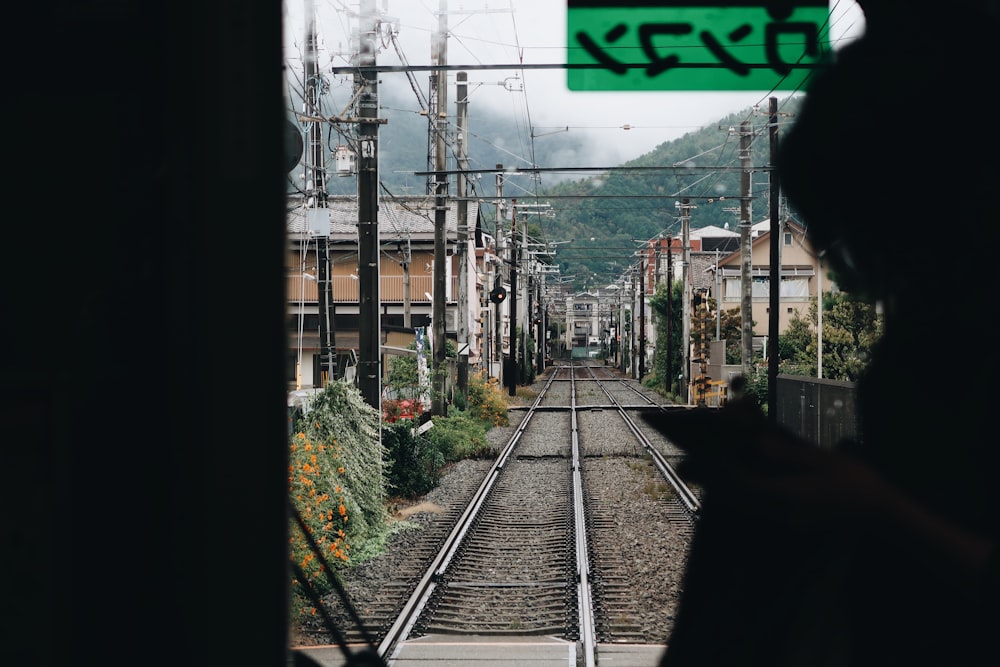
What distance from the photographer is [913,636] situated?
110 centimetres

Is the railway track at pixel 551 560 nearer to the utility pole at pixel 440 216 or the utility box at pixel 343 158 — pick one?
the utility pole at pixel 440 216

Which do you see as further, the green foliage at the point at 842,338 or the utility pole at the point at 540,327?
the utility pole at the point at 540,327

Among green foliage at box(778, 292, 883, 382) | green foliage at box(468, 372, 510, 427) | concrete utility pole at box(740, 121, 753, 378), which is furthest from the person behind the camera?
green foliage at box(468, 372, 510, 427)

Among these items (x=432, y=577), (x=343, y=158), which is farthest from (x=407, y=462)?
(x=343, y=158)

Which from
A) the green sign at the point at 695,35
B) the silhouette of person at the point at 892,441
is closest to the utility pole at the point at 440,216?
the green sign at the point at 695,35

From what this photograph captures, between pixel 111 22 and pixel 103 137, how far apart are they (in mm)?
171

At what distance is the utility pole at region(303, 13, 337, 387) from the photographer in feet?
51.3

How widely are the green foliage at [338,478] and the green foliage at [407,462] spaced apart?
200 centimetres

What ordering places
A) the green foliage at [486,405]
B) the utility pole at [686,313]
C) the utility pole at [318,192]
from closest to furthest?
1. the utility pole at [318,192]
2. the green foliage at [486,405]
3. the utility pole at [686,313]

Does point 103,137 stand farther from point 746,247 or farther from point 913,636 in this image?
point 746,247

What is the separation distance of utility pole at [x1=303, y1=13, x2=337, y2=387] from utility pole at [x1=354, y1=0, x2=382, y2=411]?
46.9 inches

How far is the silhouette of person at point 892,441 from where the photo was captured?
106 centimetres

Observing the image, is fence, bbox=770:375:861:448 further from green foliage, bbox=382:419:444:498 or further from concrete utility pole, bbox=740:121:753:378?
green foliage, bbox=382:419:444:498

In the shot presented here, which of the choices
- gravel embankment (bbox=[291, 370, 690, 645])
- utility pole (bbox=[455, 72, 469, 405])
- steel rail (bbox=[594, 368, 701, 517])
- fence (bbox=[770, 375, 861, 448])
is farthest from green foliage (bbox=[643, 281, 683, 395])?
gravel embankment (bbox=[291, 370, 690, 645])
